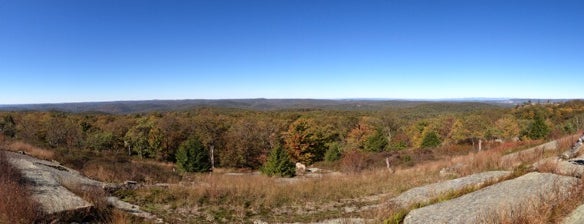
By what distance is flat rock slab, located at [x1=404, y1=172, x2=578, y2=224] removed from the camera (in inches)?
208

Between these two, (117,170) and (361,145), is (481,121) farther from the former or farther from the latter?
(117,170)

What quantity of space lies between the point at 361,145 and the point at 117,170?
5929 cm

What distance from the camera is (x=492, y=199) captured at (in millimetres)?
6082

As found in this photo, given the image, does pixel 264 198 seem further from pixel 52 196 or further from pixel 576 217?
pixel 576 217

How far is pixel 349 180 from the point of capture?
1543 centimetres

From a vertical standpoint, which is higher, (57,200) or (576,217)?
(576,217)

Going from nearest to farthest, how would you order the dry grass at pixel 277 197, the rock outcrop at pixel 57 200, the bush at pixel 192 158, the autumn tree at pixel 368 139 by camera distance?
1. the rock outcrop at pixel 57 200
2. the dry grass at pixel 277 197
3. the bush at pixel 192 158
4. the autumn tree at pixel 368 139

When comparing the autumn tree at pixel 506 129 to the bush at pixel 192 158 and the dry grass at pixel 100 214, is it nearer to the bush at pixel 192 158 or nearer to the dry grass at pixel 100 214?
the bush at pixel 192 158

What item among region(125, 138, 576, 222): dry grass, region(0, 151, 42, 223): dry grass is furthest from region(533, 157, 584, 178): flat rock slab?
region(0, 151, 42, 223): dry grass

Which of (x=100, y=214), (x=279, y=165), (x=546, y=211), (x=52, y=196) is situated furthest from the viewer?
(x=279, y=165)

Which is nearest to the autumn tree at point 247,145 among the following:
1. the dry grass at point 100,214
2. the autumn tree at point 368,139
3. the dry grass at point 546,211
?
the autumn tree at point 368,139

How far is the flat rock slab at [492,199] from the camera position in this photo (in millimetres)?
5281

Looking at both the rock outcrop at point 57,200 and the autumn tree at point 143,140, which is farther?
the autumn tree at point 143,140

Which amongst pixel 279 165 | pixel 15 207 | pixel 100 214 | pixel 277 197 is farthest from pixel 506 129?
pixel 15 207
